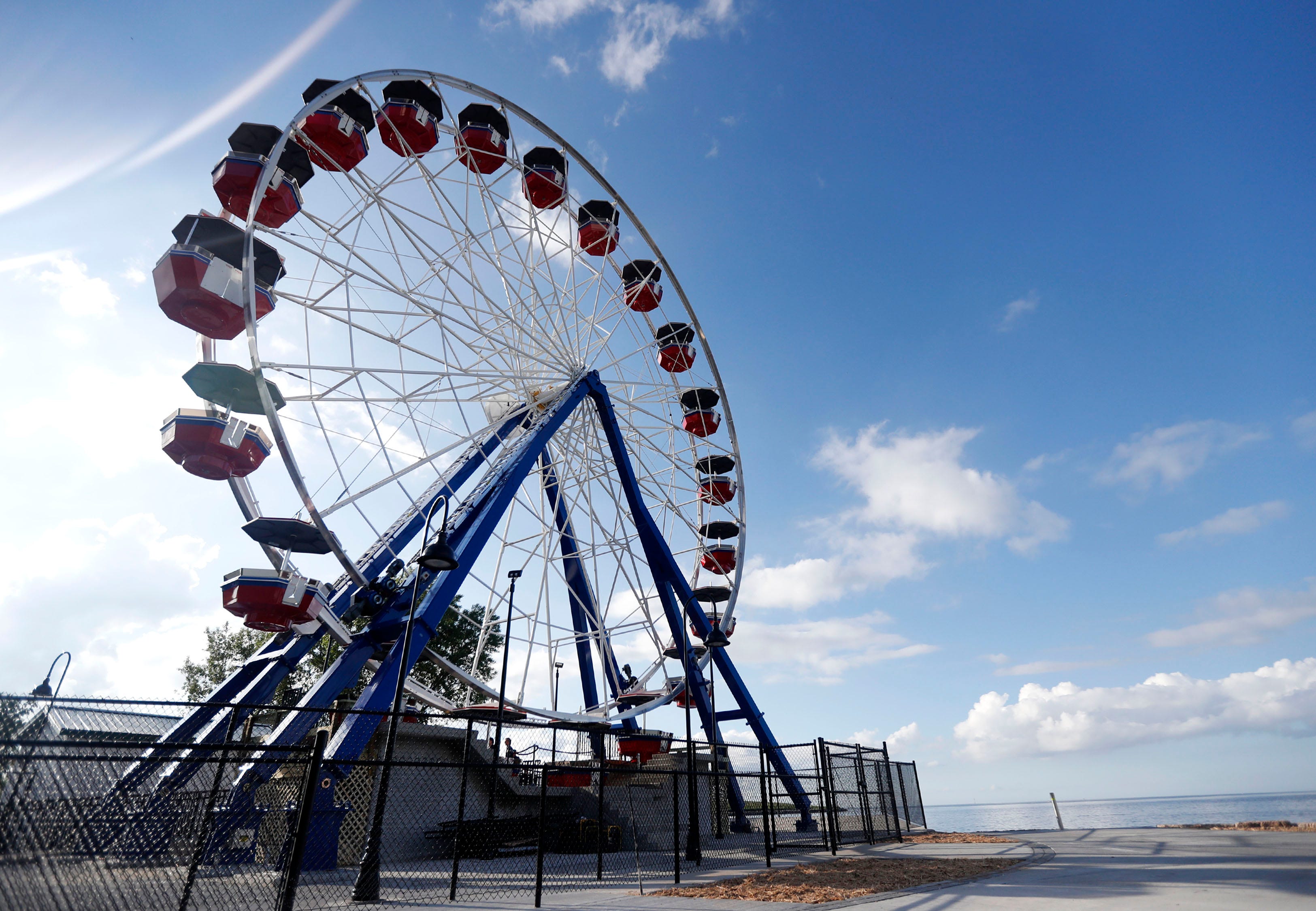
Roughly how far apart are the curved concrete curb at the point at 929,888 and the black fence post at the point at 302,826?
4.92 metres

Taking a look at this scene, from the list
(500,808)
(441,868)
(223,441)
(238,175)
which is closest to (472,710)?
(500,808)

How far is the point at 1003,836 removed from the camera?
18250 millimetres

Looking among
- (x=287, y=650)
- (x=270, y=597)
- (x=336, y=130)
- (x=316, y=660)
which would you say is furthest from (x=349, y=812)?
(x=316, y=660)

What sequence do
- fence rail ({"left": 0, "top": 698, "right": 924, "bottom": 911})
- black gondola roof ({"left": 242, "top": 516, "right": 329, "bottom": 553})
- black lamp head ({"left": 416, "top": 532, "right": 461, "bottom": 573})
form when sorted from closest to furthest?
fence rail ({"left": 0, "top": 698, "right": 924, "bottom": 911}) → black lamp head ({"left": 416, "top": 532, "right": 461, "bottom": 573}) → black gondola roof ({"left": 242, "top": 516, "right": 329, "bottom": 553})

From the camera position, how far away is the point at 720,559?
25312mm

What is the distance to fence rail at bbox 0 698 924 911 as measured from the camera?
5.28m

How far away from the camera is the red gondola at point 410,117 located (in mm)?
16641

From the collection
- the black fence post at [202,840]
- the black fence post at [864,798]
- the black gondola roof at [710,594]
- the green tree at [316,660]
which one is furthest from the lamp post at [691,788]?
the green tree at [316,660]

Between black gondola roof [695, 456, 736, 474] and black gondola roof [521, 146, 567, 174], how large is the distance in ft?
34.7

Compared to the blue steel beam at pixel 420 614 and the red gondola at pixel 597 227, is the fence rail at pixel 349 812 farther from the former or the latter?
the red gondola at pixel 597 227

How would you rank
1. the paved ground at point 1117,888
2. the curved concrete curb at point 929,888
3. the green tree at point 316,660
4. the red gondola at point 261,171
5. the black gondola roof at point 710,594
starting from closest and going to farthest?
the paved ground at point 1117,888
the curved concrete curb at point 929,888
the red gondola at point 261,171
the black gondola roof at point 710,594
the green tree at point 316,660

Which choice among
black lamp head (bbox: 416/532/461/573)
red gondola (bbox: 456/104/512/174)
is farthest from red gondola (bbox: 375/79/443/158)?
black lamp head (bbox: 416/532/461/573)

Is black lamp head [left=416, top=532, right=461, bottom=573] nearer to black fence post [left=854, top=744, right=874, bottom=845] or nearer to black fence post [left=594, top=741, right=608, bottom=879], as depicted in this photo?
black fence post [left=594, top=741, right=608, bottom=879]

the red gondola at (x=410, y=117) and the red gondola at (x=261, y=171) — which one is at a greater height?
the red gondola at (x=410, y=117)
